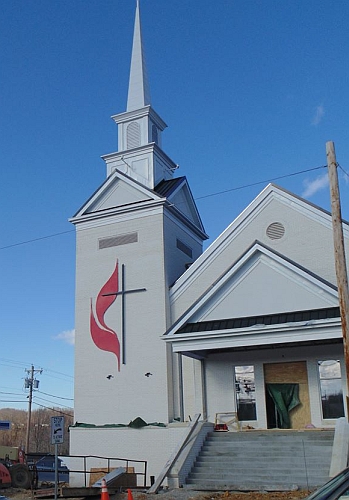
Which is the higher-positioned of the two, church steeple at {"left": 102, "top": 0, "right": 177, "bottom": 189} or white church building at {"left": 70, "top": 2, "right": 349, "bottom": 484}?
church steeple at {"left": 102, "top": 0, "right": 177, "bottom": 189}

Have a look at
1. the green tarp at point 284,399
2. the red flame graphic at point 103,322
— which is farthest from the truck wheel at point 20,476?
the green tarp at point 284,399

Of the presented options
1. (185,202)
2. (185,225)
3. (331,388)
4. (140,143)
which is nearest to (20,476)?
(185,225)

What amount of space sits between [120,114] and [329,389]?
16174 mm

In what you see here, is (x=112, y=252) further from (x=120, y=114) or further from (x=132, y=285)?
(x=120, y=114)

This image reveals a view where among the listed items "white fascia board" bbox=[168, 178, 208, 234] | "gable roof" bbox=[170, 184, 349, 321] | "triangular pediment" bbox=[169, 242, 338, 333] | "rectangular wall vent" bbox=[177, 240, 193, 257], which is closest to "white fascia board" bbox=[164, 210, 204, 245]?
"white fascia board" bbox=[168, 178, 208, 234]

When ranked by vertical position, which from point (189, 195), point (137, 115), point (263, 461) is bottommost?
point (263, 461)

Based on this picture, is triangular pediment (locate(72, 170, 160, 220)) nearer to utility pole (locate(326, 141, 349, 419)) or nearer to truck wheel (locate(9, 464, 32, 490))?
truck wheel (locate(9, 464, 32, 490))

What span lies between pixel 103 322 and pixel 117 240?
3597 millimetres

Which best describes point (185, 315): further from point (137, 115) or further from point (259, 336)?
point (137, 115)

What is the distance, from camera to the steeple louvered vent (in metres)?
28.8

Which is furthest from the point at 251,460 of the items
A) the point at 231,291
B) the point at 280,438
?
the point at 231,291

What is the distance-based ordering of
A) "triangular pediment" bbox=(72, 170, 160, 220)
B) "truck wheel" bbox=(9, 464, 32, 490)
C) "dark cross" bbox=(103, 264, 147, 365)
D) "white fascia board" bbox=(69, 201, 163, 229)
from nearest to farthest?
"dark cross" bbox=(103, 264, 147, 365) → "truck wheel" bbox=(9, 464, 32, 490) → "white fascia board" bbox=(69, 201, 163, 229) → "triangular pediment" bbox=(72, 170, 160, 220)

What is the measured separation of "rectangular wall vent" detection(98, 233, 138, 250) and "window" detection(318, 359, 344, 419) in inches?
370

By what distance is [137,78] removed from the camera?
3117 cm
